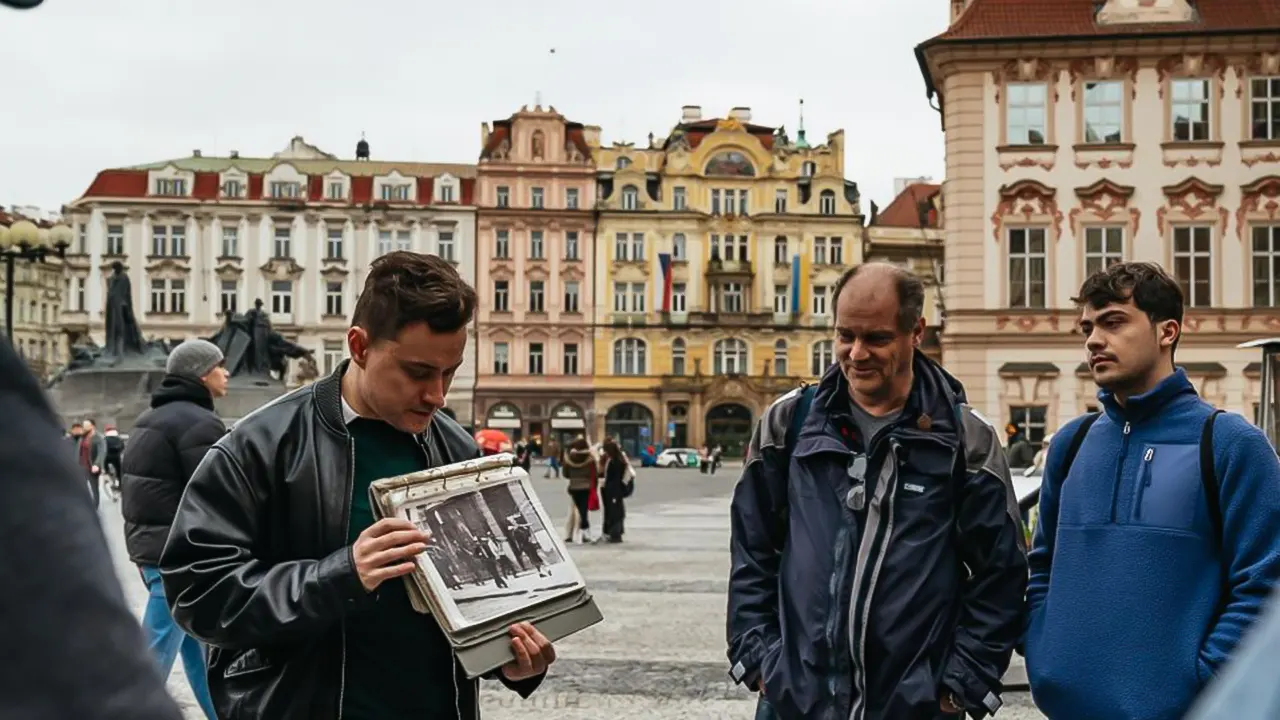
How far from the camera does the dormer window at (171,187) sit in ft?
236

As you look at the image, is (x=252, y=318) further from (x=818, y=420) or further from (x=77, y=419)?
(x=818, y=420)

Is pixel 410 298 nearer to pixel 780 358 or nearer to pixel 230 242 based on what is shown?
pixel 780 358

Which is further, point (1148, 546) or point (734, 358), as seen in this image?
point (734, 358)

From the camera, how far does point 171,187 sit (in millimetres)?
71875

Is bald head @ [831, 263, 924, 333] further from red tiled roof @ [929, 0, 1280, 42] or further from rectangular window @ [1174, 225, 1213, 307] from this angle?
rectangular window @ [1174, 225, 1213, 307]

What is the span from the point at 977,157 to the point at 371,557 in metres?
29.2

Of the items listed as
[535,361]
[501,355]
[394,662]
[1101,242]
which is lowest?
[394,662]

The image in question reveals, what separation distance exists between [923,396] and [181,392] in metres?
3.94

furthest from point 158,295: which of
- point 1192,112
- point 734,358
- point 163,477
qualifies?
point 163,477

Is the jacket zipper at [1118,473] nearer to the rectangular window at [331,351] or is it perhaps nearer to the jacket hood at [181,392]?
the jacket hood at [181,392]

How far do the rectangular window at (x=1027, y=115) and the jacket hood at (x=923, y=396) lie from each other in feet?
92.1

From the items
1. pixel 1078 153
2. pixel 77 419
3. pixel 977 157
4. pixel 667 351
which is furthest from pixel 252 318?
pixel 667 351

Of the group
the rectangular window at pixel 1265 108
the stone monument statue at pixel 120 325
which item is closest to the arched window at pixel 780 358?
the rectangular window at pixel 1265 108

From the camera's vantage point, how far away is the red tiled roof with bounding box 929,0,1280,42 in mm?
30562
